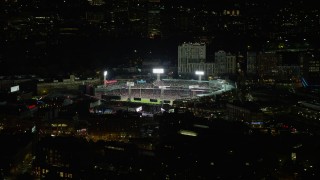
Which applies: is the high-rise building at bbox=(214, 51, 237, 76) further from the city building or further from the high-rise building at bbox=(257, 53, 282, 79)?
the high-rise building at bbox=(257, 53, 282, 79)

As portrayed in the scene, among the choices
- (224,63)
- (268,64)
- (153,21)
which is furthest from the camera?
(153,21)

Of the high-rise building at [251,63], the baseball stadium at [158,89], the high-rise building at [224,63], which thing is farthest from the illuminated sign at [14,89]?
the high-rise building at [251,63]

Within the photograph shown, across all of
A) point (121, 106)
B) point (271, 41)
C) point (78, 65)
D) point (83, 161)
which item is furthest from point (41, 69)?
point (83, 161)

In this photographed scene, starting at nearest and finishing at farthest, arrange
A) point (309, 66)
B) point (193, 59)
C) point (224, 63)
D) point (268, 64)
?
point (309, 66) → point (268, 64) → point (224, 63) → point (193, 59)

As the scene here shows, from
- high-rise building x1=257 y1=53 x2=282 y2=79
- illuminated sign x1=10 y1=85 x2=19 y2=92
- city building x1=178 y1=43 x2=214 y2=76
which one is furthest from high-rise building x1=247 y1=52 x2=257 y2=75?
illuminated sign x1=10 y1=85 x2=19 y2=92

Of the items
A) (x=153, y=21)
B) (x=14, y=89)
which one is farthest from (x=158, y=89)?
(x=153, y=21)

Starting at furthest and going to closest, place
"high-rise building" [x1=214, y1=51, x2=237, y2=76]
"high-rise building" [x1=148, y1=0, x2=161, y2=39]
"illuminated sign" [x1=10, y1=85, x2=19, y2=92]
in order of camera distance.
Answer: "high-rise building" [x1=148, y1=0, x2=161, y2=39]
"high-rise building" [x1=214, y1=51, x2=237, y2=76]
"illuminated sign" [x1=10, y1=85, x2=19, y2=92]

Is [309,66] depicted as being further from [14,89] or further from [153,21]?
[14,89]

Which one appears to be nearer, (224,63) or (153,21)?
(224,63)

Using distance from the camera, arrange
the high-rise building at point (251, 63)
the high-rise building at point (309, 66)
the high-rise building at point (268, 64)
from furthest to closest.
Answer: the high-rise building at point (251, 63) → the high-rise building at point (268, 64) → the high-rise building at point (309, 66)

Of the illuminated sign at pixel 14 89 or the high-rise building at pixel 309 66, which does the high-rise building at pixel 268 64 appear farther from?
the illuminated sign at pixel 14 89

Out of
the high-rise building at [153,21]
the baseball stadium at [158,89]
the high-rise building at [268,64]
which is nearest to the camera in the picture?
the baseball stadium at [158,89]

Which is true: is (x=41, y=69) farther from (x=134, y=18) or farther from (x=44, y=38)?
(x=134, y=18)
